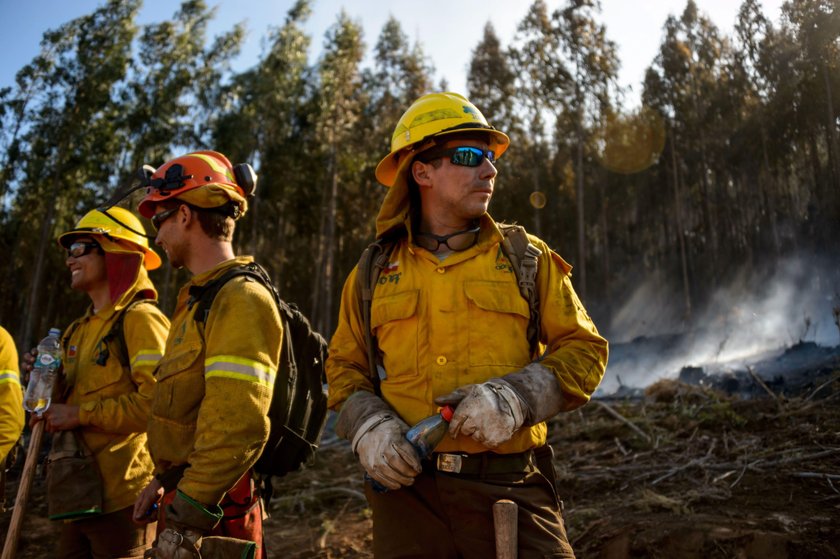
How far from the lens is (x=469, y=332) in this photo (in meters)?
2.18

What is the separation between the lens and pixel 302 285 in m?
29.3

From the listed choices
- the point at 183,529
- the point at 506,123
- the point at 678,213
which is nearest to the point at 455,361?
the point at 183,529

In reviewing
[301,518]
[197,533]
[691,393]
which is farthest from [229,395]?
[691,393]

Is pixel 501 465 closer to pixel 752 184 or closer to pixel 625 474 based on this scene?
pixel 625 474

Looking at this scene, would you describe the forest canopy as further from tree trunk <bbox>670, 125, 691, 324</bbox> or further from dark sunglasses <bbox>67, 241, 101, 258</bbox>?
dark sunglasses <bbox>67, 241, 101, 258</bbox>

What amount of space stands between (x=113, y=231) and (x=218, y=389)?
6.91ft

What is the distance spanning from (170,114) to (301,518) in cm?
1955

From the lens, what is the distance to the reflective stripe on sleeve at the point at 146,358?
10.5 feet

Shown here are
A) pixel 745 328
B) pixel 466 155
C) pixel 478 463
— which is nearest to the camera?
pixel 478 463

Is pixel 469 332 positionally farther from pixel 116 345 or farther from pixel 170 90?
pixel 170 90

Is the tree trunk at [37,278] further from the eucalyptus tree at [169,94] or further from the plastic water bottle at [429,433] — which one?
the plastic water bottle at [429,433]

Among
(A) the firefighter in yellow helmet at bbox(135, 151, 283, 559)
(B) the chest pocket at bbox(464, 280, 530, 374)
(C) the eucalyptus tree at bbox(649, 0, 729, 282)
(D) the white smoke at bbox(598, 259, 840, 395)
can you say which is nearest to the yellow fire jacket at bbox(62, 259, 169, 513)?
(A) the firefighter in yellow helmet at bbox(135, 151, 283, 559)

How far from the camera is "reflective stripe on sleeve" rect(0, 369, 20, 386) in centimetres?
316

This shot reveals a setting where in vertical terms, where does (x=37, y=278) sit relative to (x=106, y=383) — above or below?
above
